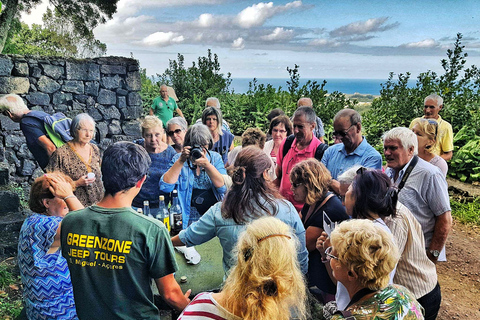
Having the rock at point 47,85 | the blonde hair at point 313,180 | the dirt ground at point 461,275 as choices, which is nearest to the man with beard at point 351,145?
the blonde hair at point 313,180

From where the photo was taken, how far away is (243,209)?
2234 millimetres

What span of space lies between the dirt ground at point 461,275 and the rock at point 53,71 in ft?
23.1

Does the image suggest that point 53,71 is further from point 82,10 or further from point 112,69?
point 82,10

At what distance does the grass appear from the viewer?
3.47 m

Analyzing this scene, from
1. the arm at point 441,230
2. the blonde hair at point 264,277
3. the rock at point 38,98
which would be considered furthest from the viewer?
the rock at point 38,98

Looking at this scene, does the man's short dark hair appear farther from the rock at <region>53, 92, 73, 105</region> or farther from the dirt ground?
the rock at <region>53, 92, 73, 105</region>

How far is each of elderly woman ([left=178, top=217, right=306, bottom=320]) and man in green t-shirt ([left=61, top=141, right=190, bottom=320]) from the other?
0.46 m

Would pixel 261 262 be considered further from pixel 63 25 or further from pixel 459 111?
pixel 63 25

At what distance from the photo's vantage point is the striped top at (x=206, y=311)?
4.67ft

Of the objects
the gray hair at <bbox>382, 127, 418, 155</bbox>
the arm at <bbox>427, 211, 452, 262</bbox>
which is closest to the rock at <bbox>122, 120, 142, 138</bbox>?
the gray hair at <bbox>382, 127, 418, 155</bbox>

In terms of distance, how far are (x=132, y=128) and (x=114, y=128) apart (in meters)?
0.36

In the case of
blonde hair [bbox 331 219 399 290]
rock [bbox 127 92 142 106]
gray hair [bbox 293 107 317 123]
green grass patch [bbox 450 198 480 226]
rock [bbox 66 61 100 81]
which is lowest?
green grass patch [bbox 450 198 480 226]

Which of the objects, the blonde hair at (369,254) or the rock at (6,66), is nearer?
the blonde hair at (369,254)

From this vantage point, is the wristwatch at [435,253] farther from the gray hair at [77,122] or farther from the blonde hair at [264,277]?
the gray hair at [77,122]
